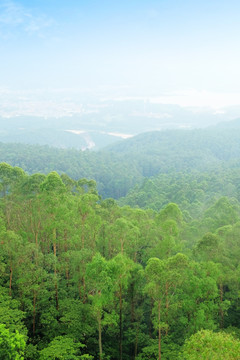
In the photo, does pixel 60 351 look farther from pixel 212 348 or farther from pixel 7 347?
pixel 212 348

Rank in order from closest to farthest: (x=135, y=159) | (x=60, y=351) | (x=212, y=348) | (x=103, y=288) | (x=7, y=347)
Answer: (x=7, y=347)
(x=212, y=348)
(x=60, y=351)
(x=103, y=288)
(x=135, y=159)

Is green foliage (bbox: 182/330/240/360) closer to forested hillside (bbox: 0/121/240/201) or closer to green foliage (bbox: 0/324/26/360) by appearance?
green foliage (bbox: 0/324/26/360)

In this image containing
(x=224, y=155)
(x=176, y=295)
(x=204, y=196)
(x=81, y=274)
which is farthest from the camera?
(x=224, y=155)

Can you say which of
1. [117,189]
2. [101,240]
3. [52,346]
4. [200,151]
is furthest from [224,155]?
[52,346]

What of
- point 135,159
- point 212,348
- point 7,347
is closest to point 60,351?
point 7,347

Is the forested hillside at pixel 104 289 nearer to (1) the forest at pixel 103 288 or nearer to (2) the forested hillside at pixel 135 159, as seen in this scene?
(1) the forest at pixel 103 288

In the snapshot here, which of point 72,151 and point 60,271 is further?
point 72,151

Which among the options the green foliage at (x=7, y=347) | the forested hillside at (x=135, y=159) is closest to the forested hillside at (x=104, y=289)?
the green foliage at (x=7, y=347)

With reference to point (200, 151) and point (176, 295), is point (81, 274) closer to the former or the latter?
point (176, 295)

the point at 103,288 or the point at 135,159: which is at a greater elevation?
the point at 103,288
